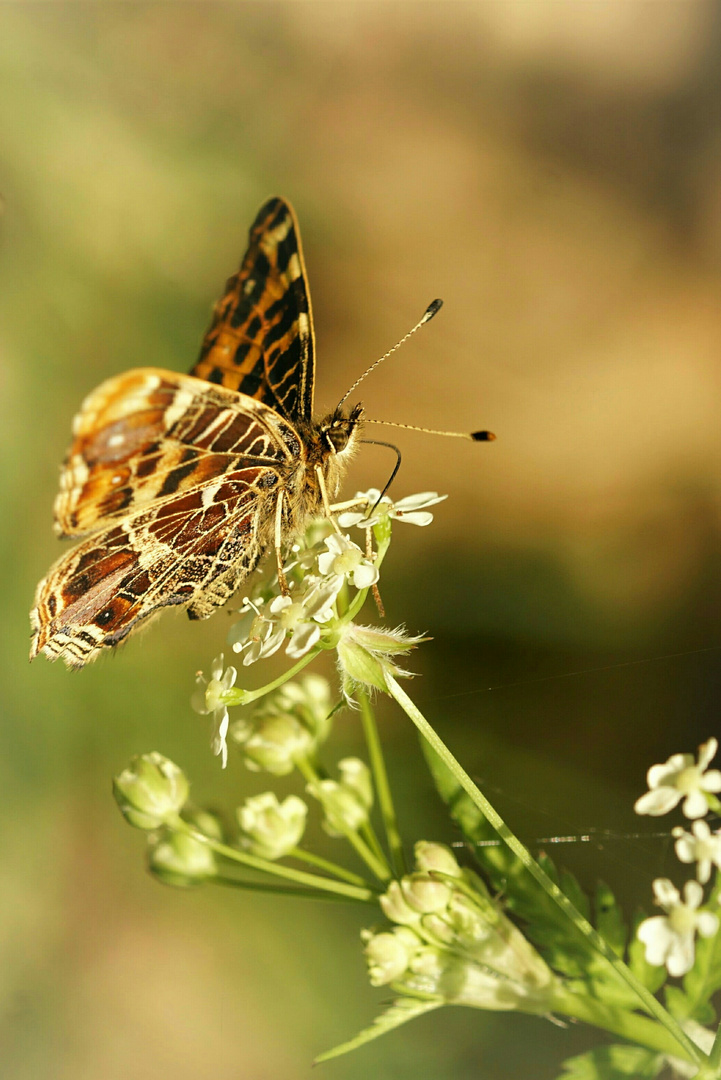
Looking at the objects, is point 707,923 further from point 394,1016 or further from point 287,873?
point 287,873

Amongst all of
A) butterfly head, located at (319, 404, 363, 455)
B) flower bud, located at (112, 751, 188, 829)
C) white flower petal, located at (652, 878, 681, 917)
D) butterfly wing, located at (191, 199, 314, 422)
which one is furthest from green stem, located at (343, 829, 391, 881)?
butterfly wing, located at (191, 199, 314, 422)

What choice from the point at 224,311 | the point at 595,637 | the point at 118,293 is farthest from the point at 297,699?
the point at 118,293

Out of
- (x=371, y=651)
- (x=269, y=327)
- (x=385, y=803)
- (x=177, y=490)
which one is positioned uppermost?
(x=269, y=327)

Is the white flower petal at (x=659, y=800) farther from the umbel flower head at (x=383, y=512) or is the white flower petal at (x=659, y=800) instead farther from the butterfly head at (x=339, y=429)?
the butterfly head at (x=339, y=429)

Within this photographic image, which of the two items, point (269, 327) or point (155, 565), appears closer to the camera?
point (155, 565)

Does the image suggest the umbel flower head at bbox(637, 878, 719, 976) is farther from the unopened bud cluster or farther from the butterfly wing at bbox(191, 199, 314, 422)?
the butterfly wing at bbox(191, 199, 314, 422)

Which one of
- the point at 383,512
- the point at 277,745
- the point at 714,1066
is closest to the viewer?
the point at 714,1066

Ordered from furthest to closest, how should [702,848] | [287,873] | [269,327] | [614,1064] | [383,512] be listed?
[269,327]
[383,512]
[287,873]
[614,1064]
[702,848]

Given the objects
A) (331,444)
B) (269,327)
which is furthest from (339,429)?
(269,327)
